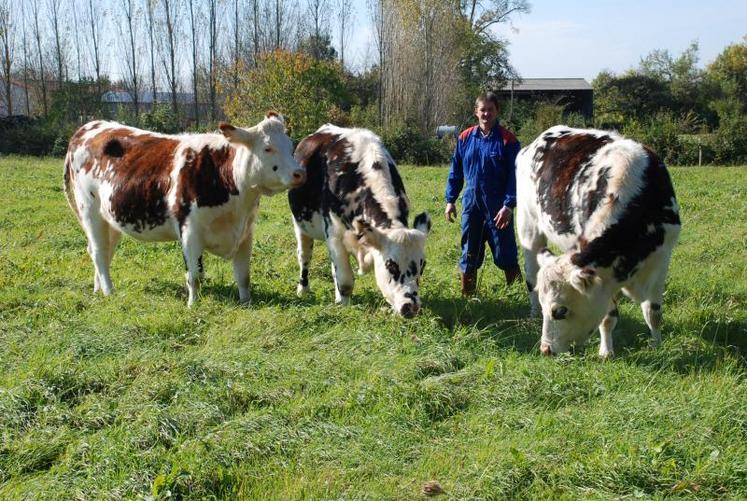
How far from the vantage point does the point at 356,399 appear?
475cm

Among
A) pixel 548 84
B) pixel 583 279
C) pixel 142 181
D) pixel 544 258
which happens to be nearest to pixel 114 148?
pixel 142 181

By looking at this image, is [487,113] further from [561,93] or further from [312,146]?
[561,93]

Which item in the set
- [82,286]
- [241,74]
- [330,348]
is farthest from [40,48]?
[330,348]

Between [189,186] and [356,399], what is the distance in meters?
3.71

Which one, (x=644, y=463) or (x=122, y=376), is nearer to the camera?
(x=644, y=463)

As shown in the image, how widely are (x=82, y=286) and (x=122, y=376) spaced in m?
3.85

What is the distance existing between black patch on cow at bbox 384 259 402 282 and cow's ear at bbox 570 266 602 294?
1.54 metres

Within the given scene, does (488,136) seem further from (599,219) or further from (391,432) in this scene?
(391,432)

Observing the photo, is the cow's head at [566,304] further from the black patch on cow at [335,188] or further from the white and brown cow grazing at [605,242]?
the black patch on cow at [335,188]

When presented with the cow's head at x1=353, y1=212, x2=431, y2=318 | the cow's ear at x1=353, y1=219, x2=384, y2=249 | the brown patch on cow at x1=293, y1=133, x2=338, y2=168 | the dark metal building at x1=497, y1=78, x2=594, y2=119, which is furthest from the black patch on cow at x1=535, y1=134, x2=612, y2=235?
the dark metal building at x1=497, y1=78, x2=594, y2=119

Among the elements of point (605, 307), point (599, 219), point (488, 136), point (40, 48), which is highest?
point (40, 48)

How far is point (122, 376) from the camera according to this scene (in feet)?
16.8

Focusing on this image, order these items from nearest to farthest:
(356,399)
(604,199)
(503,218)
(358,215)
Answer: (356,399) < (604,199) < (358,215) < (503,218)

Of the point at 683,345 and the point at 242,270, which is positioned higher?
the point at 242,270
